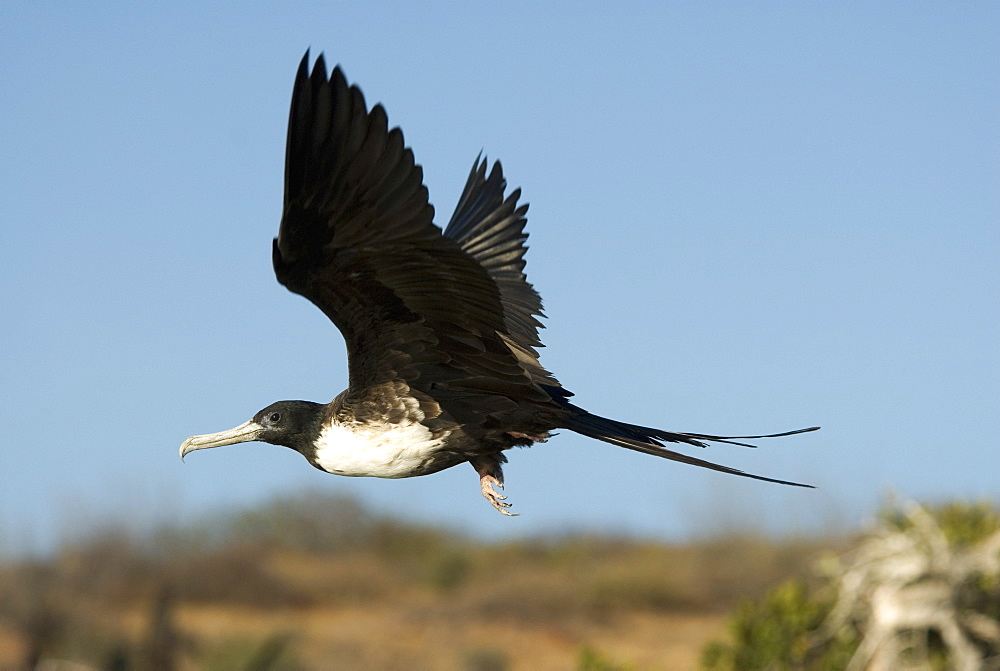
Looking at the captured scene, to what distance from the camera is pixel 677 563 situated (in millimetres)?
26906

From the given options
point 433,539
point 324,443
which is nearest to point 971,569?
point 324,443

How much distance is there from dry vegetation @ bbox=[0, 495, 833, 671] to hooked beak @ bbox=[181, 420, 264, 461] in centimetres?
1233

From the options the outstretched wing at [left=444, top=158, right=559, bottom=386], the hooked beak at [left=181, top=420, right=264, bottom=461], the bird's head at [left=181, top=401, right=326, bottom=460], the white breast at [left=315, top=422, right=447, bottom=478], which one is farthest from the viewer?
the outstretched wing at [left=444, top=158, right=559, bottom=386]

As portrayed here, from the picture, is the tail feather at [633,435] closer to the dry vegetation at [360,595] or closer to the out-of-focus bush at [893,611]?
the out-of-focus bush at [893,611]

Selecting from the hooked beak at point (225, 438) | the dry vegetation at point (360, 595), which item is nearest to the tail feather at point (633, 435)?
the hooked beak at point (225, 438)

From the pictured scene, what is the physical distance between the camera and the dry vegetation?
1745 centimetres

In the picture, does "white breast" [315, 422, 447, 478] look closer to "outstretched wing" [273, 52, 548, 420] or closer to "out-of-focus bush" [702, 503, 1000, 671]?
"outstretched wing" [273, 52, 548, 420]

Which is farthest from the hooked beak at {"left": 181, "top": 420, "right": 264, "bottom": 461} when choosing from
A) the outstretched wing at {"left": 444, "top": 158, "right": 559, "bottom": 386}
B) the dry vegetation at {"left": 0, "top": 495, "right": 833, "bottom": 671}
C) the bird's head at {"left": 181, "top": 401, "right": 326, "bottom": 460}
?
the dry vegetation at {"left": 0, "top": 495, "right": 833, "bottom": 671}

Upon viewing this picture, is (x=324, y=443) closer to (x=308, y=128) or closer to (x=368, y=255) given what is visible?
(x=368, y=255)

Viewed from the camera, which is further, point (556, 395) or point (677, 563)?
point (677, 563)

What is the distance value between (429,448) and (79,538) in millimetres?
17212

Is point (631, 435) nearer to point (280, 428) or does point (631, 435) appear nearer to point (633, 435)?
point (633, 435)

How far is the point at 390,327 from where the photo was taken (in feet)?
12.2

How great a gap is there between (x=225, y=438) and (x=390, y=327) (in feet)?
3.21
